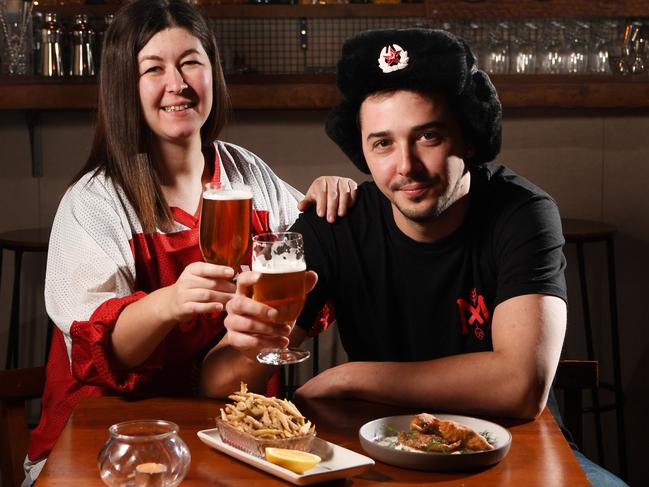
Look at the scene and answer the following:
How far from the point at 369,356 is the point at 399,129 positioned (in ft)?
1.83

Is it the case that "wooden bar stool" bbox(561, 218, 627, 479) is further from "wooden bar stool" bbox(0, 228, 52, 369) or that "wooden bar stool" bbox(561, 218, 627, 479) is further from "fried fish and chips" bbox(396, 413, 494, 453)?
"fried fish and chips" bbox(396, 413, 494, 453)

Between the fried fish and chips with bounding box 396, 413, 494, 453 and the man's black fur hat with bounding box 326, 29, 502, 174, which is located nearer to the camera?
the fried fish and chips with bounding box 396, 413, 494, 453

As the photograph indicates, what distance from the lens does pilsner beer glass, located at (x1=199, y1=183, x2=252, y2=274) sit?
1672 mm

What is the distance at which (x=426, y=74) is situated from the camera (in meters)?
2.14

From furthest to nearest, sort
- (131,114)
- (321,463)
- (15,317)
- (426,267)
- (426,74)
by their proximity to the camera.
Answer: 1. (15,317)
2. (131,114)
3. (426,267)
4. (426,74)
5. (321,463)

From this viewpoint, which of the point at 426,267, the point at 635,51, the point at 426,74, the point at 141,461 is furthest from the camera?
the point at 635,51

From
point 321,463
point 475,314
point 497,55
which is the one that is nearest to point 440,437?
point 321,463

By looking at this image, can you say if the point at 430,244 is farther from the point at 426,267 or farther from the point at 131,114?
the point at 131,114

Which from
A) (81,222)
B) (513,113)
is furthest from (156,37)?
(513,113)

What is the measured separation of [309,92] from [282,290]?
8.33 ft

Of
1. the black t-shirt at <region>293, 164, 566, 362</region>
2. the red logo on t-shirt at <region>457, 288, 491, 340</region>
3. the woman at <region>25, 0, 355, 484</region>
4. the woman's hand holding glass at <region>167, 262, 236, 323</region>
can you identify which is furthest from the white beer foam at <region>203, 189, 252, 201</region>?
the red logo on t-shirt at <region>457, 288, 491, 340</region>

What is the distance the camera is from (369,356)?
2.31m

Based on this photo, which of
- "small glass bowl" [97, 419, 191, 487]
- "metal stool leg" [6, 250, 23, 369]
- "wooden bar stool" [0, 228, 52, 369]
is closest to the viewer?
"small glass bowl" [97, 419, 191, 487]

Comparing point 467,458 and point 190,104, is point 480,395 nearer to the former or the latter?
point 467,458
